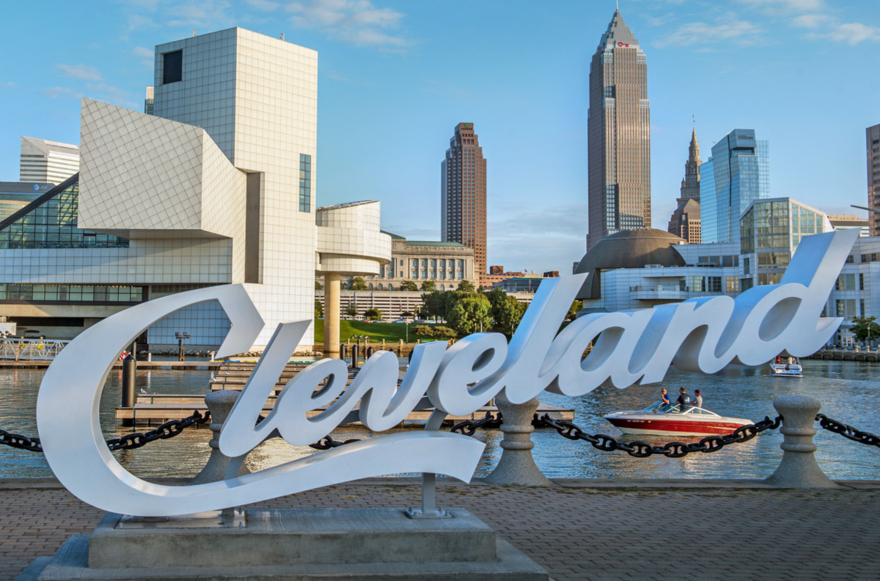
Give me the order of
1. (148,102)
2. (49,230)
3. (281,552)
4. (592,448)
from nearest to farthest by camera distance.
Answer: (281,552) < (592,448) < (49,230) < (148,102)

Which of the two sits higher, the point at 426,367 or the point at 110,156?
the point at 110,156

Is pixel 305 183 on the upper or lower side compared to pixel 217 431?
upper

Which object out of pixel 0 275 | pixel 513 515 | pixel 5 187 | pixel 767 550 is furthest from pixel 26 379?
pixel 5 187

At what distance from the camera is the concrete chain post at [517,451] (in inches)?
522

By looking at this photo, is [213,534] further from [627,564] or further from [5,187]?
[5,187]

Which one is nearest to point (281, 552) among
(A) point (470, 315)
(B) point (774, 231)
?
(A) point (470, 315)

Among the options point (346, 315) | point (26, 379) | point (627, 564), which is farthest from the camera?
point (346, 315)

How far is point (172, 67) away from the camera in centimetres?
7444

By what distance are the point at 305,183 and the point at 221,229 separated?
11.7m

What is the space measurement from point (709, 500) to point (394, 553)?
6.79 m

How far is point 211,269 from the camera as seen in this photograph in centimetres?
6831

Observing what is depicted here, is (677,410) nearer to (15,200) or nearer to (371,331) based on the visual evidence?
(371,331)

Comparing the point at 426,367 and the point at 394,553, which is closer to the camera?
the point at 394,553

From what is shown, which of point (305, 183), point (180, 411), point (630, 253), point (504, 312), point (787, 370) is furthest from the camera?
point (630, 253)
